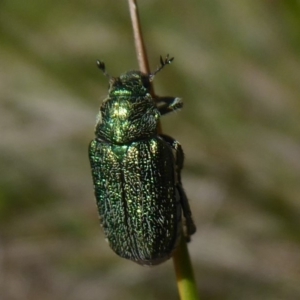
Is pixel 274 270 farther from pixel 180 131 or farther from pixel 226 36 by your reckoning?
pixel 226 36

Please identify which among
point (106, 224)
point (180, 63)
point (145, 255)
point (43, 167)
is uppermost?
point (180, 63)

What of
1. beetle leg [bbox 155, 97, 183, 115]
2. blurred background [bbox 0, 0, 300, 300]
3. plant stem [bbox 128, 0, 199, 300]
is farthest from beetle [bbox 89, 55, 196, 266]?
blurred background [bbox 0, 0, 300, 300]

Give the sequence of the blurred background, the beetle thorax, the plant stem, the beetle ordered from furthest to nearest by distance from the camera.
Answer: the blurred background
the beetle thorax
the beetle
the plant stem

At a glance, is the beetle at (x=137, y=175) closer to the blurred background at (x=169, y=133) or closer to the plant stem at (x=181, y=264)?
the plant stem at (x=181, y=264)

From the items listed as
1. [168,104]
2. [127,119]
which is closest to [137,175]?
[127,119]

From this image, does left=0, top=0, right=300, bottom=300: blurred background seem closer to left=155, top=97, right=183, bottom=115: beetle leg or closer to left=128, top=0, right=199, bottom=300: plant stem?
left=155, top=97, right=183, bottom=115: beetle leg

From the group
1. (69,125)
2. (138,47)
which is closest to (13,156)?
(69,125)
